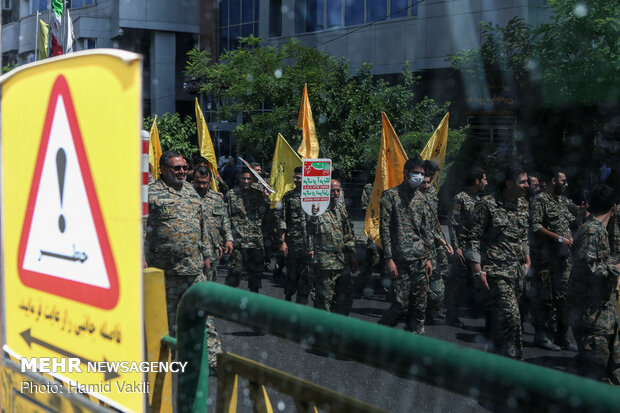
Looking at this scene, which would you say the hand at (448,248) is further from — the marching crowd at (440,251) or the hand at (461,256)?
the hand at (461,256)

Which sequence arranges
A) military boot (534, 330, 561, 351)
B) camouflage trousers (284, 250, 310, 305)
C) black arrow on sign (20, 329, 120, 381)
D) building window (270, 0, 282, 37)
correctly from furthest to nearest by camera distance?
building window (270, 0, 282, 37) < camouflage trousers (284, 250, 310, 305) < military boot (534, 330, 561, 351) < black arrow on sign (20, 329, 120, 381)

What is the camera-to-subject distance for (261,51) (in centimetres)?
1744

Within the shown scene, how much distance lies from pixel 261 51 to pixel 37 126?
52.8ft

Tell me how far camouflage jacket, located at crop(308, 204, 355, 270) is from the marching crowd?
1cm

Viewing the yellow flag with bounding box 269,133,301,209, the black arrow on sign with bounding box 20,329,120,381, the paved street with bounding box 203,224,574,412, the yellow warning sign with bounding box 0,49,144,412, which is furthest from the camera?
the yellow flag with bounding box 269,133,301,209

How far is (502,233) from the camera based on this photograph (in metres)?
5.78

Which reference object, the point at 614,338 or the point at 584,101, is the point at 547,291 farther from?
the point at 584,101

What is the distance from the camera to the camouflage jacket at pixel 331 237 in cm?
671

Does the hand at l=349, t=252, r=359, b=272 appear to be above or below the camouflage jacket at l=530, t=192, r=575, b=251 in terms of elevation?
below

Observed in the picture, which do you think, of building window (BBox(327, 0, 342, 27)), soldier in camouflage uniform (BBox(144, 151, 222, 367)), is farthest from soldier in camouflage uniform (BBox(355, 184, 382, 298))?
building window (BBox(327, 0, 342, 27))

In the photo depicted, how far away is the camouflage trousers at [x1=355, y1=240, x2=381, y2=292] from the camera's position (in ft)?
30.0

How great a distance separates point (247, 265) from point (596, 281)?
458cm

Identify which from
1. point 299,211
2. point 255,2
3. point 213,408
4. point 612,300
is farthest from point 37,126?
point 255,2

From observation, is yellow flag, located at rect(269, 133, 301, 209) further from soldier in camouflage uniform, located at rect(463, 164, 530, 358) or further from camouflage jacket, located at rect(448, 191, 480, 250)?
soldier in camouflage uniform, located at rect(463, 164, 530, 358)
